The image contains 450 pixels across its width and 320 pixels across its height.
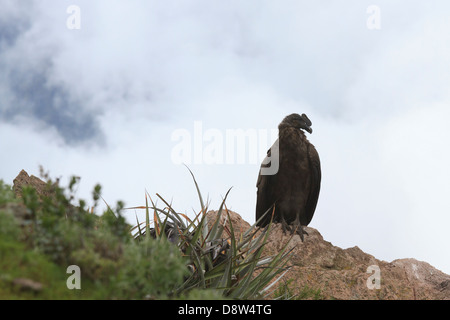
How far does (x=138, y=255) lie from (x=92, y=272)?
0.25 metres

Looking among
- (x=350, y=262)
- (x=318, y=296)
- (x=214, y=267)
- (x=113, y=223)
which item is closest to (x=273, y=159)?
(x=350, y=262)

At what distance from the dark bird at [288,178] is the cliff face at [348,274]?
0.65 meters

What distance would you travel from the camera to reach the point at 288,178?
8195mm

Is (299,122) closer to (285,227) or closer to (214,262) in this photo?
(285,227)

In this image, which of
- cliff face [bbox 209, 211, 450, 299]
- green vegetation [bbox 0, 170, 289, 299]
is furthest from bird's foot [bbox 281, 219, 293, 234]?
green vegetation [bbox 0, 170, 289, 299]

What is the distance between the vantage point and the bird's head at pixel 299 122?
853 cm

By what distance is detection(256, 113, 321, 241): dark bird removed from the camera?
26.8 feet

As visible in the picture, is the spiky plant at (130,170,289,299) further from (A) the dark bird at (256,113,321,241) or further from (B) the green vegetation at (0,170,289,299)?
(A) the dark bird at (256,113,321,241)

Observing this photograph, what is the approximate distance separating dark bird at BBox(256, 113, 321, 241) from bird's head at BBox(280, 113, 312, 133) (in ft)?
0.46

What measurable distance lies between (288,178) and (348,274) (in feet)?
7.52

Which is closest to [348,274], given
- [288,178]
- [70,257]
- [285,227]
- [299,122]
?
[285,227]

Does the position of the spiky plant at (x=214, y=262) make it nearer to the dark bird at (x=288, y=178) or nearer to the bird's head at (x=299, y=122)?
the dark bird at (x=288, y=178)
